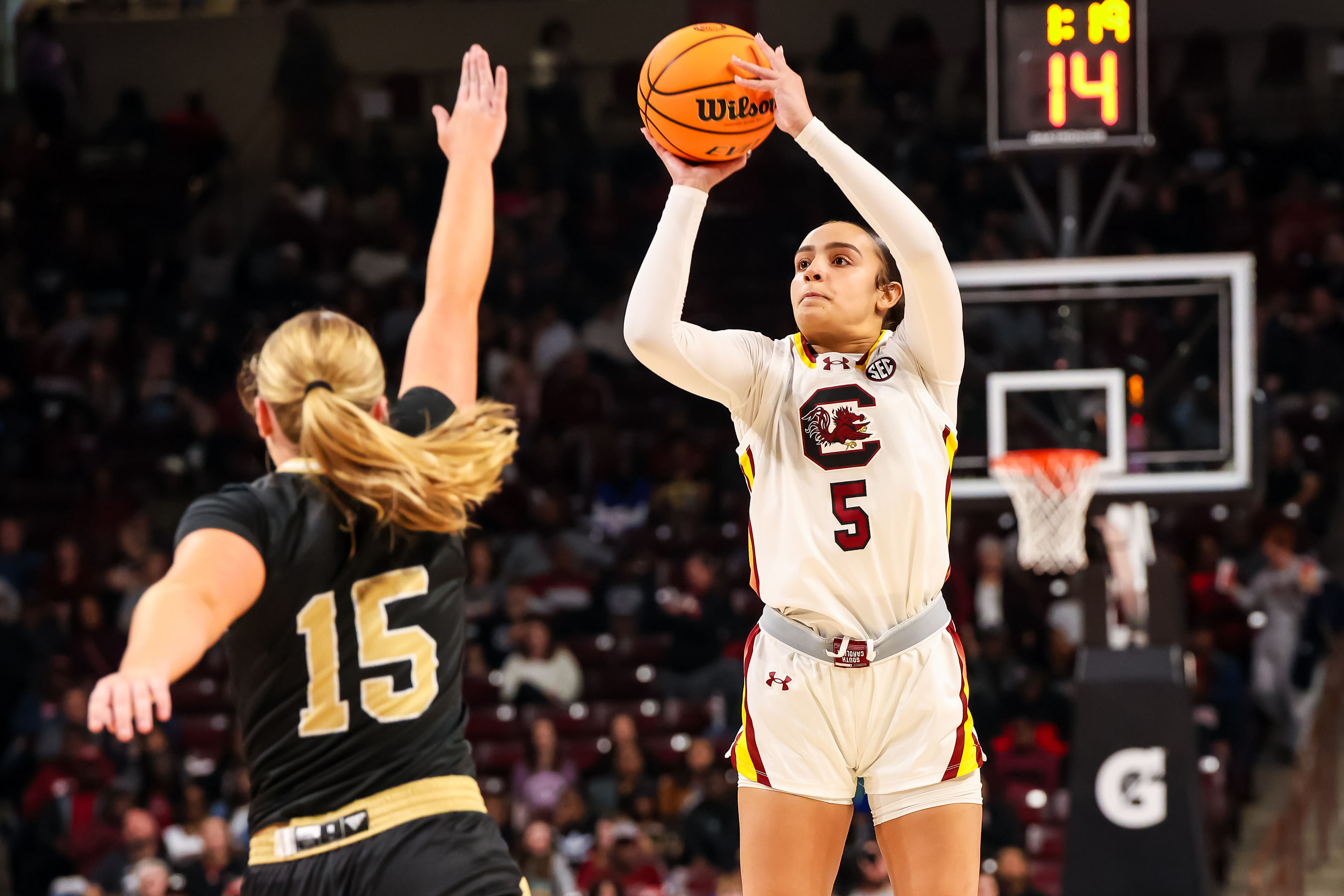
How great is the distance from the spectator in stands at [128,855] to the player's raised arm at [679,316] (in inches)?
299

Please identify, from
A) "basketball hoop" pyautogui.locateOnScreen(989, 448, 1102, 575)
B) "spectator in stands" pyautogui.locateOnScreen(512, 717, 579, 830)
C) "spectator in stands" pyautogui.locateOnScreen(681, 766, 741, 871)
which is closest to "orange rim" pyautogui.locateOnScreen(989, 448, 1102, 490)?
"basketball hoop" pyautogui.locateOnScreen(989, 448, 1102, 575)

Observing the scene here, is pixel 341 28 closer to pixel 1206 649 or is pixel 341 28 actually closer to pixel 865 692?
pixel 1206 649

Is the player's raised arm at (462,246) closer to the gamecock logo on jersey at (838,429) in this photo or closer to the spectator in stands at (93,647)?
the gamecock logo on jersey at (838,429)

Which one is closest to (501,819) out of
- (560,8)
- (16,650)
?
(16,650)

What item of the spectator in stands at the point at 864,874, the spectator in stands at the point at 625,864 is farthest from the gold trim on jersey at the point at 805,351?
the spectator in stands at the point at 625,864

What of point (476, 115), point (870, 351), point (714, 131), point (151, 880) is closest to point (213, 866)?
point (151, 880)

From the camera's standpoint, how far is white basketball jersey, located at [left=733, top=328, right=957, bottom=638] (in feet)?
13.2

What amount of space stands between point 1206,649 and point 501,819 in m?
4.63

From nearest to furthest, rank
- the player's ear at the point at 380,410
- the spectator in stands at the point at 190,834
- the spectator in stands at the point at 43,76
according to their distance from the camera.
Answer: the player's ear at the point at 380,410, the spectator in stands at the point at 190,834, the spectator in stands at the point at 43,76

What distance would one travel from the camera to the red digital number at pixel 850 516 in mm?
4008

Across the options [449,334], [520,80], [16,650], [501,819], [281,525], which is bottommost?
[501,819]

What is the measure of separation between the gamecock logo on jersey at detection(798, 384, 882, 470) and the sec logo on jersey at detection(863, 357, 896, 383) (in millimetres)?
51

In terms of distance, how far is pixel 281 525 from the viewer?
2.99m

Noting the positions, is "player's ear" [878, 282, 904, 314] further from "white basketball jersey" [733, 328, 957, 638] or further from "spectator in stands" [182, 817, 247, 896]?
"spectator in stands" [182, 817, 247, 896]
